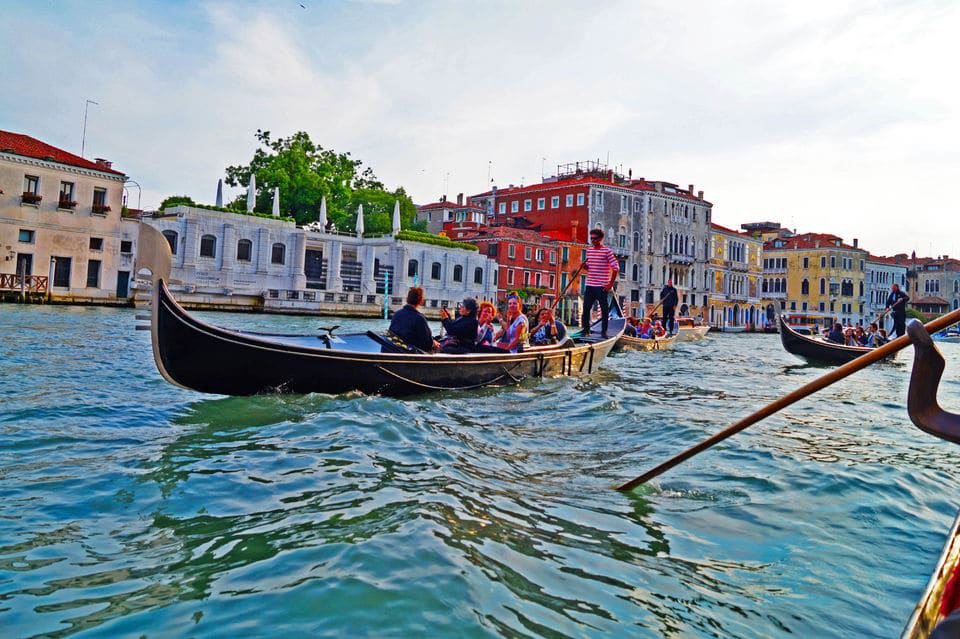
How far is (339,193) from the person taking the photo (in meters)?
33.3

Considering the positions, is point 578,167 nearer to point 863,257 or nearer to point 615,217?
point 615,217

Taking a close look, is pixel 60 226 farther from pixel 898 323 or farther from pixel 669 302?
pixel 898 323

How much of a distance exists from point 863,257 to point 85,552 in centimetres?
5577

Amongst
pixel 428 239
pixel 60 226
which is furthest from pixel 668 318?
pixel 60 226

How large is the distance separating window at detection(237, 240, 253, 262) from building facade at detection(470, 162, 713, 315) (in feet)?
54.2

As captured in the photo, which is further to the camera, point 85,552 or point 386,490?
point 386,490

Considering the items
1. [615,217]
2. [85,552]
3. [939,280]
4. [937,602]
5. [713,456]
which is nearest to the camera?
[937,602]

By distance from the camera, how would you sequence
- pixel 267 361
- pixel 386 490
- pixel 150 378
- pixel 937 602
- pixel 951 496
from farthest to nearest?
1. pixel 150 378
2. pixel 267 361
3. pixel 951 496
4. pixel 386 490
5. pixel 937 602

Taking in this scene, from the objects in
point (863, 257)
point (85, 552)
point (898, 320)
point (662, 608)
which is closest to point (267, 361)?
point (85, 552)

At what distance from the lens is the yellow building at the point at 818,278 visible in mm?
48344

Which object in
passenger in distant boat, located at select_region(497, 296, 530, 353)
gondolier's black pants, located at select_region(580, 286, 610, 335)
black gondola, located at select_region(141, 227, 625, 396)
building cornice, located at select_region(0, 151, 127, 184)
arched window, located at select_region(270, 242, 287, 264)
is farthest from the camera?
arched window, located at select_region(270, 242, 287, 264)

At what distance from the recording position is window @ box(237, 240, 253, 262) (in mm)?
26484

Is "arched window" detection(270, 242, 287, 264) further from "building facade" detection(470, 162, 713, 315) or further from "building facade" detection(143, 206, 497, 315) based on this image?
"building facade" detection(470, 162, 713, 315)

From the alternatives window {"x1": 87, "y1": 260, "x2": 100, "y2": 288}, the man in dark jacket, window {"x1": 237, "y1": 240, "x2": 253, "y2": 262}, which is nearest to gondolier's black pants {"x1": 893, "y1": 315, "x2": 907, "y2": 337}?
the man in dark jacket
